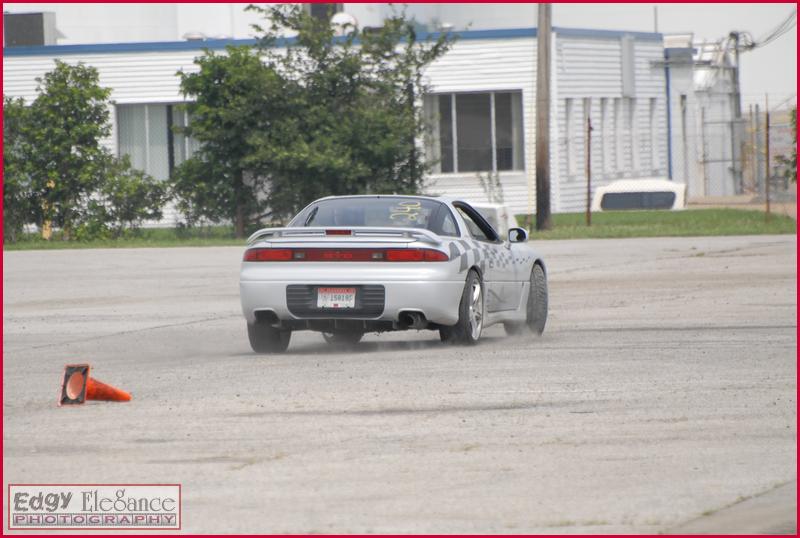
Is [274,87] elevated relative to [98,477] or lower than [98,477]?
elevated

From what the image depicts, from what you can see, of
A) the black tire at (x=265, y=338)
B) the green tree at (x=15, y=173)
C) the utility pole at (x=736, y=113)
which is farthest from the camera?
the utility pole at (x=736, y=113)

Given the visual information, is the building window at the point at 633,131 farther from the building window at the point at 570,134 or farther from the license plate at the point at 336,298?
the license plate at the point at 336,298

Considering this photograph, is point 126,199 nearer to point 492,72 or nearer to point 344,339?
point 492,72

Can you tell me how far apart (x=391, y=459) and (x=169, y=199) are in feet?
93.8

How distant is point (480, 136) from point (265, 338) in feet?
104

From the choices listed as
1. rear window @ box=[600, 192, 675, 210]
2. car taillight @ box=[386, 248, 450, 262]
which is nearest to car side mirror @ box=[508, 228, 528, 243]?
car taillight @ box=[386, 248, 450, 262]

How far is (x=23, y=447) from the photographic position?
8.43 m

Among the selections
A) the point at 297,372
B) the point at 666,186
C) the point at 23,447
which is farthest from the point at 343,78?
the point at 23,447

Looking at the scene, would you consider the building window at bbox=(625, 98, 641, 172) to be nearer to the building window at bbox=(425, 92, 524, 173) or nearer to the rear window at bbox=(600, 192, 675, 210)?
the rear window at bbox=(600, 192, 675, 210)

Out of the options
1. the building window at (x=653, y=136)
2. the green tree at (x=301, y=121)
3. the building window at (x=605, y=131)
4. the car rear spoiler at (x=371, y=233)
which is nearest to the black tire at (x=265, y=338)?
the car rear spoiler at (x=371, y=233)

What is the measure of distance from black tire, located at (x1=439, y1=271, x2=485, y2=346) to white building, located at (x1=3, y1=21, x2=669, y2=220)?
29.1 m

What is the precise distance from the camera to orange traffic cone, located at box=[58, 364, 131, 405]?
32.9 feet

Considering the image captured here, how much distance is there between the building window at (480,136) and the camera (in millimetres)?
44125

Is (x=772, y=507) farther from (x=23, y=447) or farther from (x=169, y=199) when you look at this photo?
(x=169, y=199)
